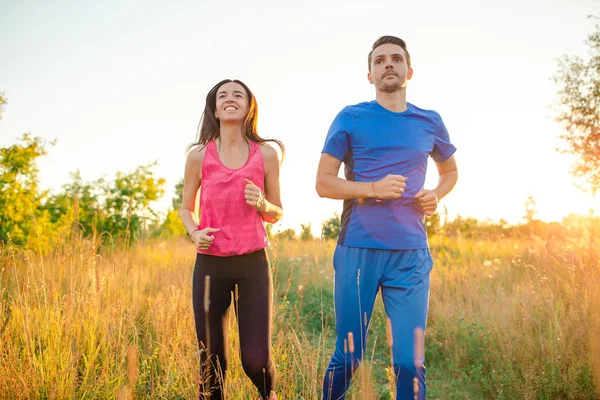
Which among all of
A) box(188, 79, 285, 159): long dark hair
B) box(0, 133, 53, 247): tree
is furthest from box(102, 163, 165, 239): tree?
box(188, 79, 285, 159): long dark hair

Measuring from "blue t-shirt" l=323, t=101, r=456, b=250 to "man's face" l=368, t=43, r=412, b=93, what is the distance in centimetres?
13

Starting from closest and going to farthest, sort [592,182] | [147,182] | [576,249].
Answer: [576,249] < [147,182] < [592,182]

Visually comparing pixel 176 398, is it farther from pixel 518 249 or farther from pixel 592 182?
pixel 592 182

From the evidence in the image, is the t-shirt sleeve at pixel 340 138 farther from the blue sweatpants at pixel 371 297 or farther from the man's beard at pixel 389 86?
the blue sweatpants at pixel 371 297

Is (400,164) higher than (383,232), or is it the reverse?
(400,164)

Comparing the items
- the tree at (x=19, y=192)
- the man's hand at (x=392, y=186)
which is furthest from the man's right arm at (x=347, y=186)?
the tree at (x=19, y=192)

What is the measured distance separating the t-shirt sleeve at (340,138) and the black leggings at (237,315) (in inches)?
A: 28.0

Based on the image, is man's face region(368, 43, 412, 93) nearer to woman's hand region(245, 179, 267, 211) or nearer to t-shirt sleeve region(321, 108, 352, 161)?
t-shirt sleeve region(321, 108, 352, 161)

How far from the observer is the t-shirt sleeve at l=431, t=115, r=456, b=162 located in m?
2.98

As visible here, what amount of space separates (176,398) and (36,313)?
45.1 inches

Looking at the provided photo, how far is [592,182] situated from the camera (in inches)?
591

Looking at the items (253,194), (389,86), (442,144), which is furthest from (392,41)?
(253,194)

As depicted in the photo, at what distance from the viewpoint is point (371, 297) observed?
2648 millimetres

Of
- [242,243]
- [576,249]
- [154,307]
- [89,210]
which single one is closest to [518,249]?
[576,249]
